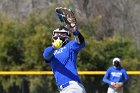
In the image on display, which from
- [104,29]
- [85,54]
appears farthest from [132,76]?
[104,29]

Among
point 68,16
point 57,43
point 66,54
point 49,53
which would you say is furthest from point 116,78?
point 57,43

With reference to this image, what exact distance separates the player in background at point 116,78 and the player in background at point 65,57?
21.3ft

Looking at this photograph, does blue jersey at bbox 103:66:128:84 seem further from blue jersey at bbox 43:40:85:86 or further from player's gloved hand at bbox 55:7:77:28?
player's gloved hand at bbox 55:7:77:28

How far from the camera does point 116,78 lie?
1481cm

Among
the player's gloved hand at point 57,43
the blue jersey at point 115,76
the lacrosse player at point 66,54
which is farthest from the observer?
the blue jersey at point 115,76

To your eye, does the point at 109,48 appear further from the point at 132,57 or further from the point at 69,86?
the point at 69,86

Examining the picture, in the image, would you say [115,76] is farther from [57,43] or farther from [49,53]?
[57,43]

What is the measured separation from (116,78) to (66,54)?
22.2 ft

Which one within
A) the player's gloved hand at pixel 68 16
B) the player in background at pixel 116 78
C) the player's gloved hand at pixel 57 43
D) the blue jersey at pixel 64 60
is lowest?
the player in background at pixel 116 78

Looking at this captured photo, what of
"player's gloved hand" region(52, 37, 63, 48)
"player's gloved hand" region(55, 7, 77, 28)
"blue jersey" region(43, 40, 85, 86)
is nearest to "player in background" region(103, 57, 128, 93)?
"blue jersey" region(43, 40, 85, 86)

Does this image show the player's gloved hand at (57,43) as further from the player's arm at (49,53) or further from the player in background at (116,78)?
the player in background at (116,78)

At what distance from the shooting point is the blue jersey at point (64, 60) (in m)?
8.08

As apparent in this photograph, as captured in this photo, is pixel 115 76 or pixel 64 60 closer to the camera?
pixel 64 60

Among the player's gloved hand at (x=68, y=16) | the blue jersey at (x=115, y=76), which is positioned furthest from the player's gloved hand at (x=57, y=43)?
the blue jersey at (x=115, y=76)
